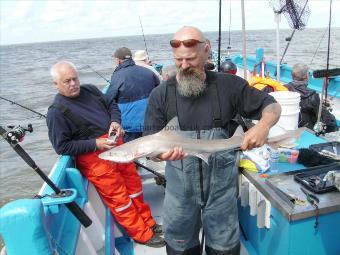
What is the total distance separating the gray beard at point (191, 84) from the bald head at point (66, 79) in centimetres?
173

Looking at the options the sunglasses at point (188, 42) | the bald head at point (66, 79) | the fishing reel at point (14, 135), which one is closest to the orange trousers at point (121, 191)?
the bald head at point (66, 79)

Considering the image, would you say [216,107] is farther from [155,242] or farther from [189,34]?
[155,242]

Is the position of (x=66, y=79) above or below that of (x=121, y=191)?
above

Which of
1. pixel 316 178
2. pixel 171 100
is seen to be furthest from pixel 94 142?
pixel 316 178

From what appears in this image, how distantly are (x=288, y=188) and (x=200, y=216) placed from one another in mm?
950

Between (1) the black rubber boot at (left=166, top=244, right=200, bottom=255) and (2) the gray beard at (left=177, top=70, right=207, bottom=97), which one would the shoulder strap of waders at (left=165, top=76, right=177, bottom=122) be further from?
(1) the black rubber boot at (left=166, top=244, right=200, bottom=255)

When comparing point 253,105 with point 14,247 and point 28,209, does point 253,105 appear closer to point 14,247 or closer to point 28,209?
point 28,209

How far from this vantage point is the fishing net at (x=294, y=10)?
576 centimetres

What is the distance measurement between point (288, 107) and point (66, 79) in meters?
Result: 2.99

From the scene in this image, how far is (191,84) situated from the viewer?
2.81 meters

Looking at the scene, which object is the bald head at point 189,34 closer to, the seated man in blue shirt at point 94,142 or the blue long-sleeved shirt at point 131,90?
the seated man in blue shirt at point 94,142

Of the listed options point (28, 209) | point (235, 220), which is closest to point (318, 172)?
point (235, 220)

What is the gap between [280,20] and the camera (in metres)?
5.88

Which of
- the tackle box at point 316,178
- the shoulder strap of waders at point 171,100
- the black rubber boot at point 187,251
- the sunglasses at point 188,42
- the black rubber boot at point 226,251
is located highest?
the sunglasses at point 188,42
